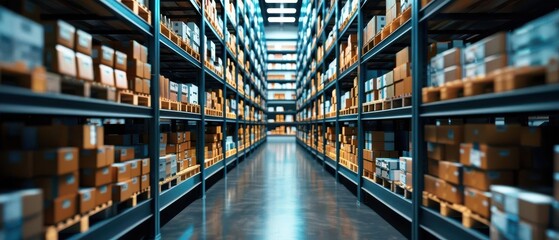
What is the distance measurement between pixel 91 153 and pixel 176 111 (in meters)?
1.98

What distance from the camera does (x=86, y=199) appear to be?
2.56 metres

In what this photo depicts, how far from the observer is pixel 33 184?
7.19 ft

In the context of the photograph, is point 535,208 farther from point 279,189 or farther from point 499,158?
point 279,189

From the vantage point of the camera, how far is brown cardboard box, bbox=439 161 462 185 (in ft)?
9.16

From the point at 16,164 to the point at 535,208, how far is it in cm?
311

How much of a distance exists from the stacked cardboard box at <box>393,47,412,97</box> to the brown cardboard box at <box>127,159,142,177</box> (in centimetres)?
303

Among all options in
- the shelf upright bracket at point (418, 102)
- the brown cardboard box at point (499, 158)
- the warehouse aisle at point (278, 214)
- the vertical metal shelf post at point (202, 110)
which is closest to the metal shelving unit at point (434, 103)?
the shelf upright bracket at point (418, 102)

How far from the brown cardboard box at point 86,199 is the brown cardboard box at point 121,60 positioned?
1.12 metres

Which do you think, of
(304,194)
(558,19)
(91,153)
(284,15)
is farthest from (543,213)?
(284,15)

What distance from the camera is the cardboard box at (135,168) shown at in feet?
10.9

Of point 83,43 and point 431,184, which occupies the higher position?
point 83,43

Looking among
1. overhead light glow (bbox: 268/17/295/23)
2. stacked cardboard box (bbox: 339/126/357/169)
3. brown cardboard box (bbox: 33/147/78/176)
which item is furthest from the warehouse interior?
overhead light glow (bbox: 268/17/295/23)

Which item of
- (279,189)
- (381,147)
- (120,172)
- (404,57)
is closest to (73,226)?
(120,172)

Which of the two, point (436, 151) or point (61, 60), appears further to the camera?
point (436, 151)
